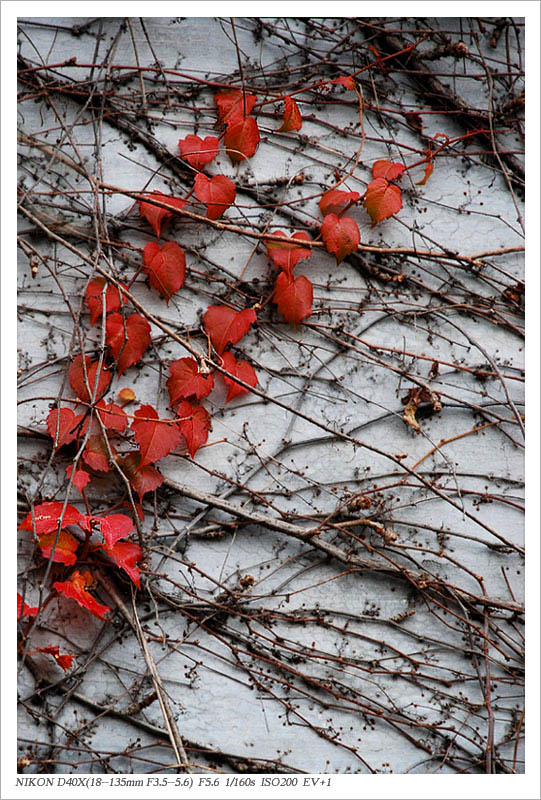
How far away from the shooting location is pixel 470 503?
6.12 ft

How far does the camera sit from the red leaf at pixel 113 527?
5.18 feet

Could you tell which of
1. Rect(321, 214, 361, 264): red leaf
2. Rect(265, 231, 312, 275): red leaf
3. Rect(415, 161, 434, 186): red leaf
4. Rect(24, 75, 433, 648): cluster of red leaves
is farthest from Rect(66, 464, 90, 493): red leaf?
Rect(415, 161, 434, 186): red leaf

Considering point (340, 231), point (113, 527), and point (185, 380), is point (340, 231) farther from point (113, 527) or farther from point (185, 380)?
point (113, 527)

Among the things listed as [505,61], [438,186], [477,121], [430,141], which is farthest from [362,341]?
[505,61]

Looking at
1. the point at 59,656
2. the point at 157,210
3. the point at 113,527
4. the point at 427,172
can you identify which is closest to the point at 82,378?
the point at 113,527

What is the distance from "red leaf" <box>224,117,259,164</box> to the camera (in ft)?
5.93

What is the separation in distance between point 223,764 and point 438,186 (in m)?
1.95

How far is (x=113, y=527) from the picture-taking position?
1.61 m

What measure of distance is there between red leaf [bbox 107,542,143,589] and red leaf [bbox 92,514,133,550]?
0.03 metres

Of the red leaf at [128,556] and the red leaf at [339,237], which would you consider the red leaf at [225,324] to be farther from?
the red leaf at [128,556]

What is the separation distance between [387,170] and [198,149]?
609 mm

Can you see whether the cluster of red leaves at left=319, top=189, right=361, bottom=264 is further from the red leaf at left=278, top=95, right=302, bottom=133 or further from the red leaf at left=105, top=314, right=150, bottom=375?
the red leaf at left=105, top=314, right=150, bottom=375

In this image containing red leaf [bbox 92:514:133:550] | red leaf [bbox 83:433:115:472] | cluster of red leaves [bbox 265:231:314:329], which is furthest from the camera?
cluster of red leaves [bbox 265:231:314:329]

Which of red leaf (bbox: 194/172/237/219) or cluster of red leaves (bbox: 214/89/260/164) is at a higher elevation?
cluster of red leaves (bbox: 214/89/260/164)
